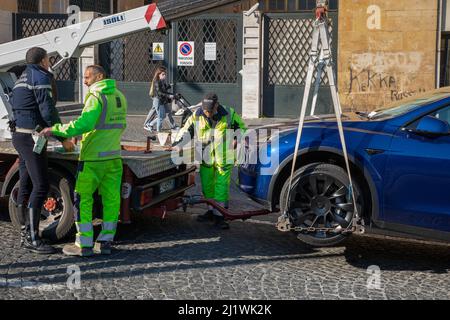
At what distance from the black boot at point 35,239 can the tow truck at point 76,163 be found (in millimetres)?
260

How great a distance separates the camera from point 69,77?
19422 mm

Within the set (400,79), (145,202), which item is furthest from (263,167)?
(400,79)

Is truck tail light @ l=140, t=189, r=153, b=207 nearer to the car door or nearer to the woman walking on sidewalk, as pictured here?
the car door

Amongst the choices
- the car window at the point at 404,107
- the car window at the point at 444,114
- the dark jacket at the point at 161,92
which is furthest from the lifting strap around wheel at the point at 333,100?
the dark jacket at the point at 161,92

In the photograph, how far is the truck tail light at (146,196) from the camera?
22.5 feet

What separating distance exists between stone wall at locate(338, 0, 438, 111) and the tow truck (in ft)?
32.9

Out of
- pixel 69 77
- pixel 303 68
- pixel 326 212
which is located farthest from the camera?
pixel 69 77

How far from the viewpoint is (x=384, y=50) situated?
16953 mm

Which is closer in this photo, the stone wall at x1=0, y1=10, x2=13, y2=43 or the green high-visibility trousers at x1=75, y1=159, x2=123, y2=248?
the green high-visibility trousers at x1=75, y1=159, x2=123, y2=248

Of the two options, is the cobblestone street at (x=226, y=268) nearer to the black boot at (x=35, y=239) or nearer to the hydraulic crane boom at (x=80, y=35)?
the black boot at (x=35, y=239)

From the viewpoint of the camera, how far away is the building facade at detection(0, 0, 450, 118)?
55.0 feet

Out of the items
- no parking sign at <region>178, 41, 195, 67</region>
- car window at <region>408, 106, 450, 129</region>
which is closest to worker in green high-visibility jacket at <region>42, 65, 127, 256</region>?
car window at <region>408, 106, 450, 129</region>
